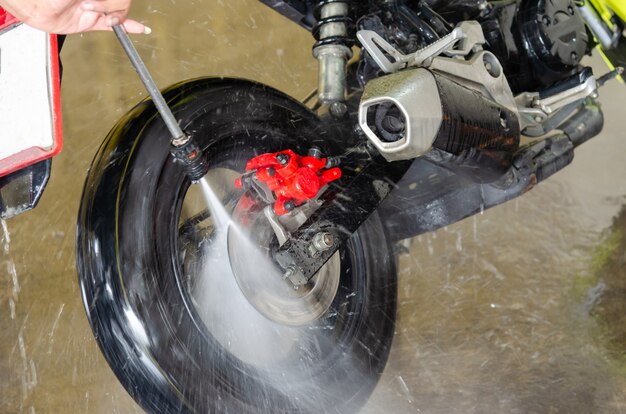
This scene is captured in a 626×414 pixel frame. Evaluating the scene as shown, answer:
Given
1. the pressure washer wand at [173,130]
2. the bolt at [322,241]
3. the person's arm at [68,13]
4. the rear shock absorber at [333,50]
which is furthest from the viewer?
the rear shock absorber at [333,50]

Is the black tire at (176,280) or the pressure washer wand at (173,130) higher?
the pressure washer wand at (173,130)

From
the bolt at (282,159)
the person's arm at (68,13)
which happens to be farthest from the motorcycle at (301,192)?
the person's arm at (68,13)

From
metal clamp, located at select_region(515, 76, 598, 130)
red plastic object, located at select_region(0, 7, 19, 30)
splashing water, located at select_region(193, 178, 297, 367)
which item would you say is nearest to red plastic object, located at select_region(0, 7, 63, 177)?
red plastic object, located at select_region(0, 7, 19, 30)

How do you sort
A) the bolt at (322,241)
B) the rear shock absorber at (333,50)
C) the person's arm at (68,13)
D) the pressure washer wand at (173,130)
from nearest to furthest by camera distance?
the person's arm at (68,13)
the pressure washer wand at (173,130)
the bolt at (322,241)
the rear shock absorber at (333,50)

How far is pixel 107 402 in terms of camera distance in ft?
5.50

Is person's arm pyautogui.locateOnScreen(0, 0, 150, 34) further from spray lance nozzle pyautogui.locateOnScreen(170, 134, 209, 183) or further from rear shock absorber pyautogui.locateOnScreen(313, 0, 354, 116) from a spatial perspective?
rear shock absorber pyautogui.locateOnScreen(313, 0, 354, 116)

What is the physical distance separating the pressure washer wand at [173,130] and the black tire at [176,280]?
55 mm

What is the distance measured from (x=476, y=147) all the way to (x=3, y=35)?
75 cm

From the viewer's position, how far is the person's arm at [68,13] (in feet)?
2.48

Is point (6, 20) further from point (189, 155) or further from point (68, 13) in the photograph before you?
point (189, 155)


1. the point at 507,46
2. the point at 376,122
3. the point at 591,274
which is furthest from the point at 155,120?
the point at 591,274

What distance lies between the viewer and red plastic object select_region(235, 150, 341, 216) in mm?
1062

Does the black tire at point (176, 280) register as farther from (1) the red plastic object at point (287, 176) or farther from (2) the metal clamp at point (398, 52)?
(2) the metal clamp at point (398, 52)

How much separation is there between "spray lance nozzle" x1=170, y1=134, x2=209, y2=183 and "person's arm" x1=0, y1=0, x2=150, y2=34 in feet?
0.56
